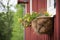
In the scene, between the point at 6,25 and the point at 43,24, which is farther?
the point at 6,25

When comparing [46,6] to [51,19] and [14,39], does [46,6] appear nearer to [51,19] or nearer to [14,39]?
[51,19]

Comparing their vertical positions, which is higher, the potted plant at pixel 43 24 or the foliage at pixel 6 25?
the potted plant at pixel 43 24

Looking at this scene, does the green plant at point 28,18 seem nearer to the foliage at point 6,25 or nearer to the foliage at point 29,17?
the foliage at point 29,17

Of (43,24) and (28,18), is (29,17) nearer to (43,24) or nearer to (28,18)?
(28,18)

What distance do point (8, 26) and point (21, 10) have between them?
130 cm

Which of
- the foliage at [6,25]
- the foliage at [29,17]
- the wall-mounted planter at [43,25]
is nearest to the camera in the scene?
the wall-mounted planter at [43,25]

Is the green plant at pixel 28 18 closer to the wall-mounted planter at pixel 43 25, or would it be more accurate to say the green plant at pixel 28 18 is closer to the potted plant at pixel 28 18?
the potted plant at pixel 28 18

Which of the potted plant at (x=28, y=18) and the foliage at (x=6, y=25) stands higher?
the potted plant at (x=28, y=18)

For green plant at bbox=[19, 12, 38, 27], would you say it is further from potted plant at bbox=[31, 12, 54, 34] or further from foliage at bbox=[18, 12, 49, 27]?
potted plant at bbox=[31, 12, 54, 34]

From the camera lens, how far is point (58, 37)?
2.55 metres

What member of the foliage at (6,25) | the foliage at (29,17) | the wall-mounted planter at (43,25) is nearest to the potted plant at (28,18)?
the foliage at (29,17)

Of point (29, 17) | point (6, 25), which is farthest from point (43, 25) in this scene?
point (6, 25)

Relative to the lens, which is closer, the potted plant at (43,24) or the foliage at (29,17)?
the potted plant at (43,24)

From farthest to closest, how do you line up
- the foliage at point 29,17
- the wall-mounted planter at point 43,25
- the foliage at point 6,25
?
the foliage at point 6,25 → the foliage at point 29,17 → the wall-mounted planter at point 43,25
